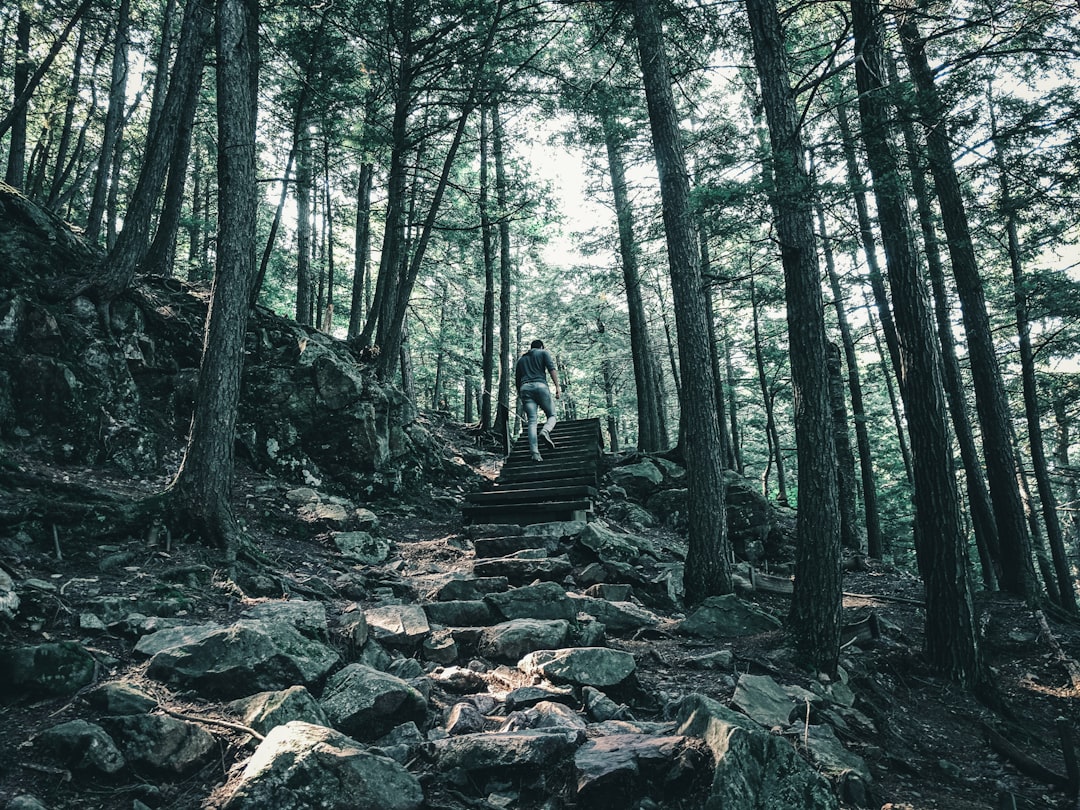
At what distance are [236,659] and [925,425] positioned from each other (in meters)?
6.91

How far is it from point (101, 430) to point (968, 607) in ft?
34.1

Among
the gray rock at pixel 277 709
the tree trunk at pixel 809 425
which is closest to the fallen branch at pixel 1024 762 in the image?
the tree trunk at pixel 809 425

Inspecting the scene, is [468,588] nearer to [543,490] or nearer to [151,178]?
[543,490]

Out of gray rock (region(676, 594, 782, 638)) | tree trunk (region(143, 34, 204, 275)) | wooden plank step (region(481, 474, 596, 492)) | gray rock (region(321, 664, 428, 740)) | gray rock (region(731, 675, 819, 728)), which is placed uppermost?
tree trunk (region(143, 34, 204, 275))

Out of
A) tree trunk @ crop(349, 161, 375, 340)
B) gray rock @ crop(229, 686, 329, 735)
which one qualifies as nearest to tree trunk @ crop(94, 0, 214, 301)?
tree trunk @ crop(349, 161, 375, 340)

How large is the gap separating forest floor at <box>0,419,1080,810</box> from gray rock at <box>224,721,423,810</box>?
0.99 ft

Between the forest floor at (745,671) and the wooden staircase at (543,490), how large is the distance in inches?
50.8

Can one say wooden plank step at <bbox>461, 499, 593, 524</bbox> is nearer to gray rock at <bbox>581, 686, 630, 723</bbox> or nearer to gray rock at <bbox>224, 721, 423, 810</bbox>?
gray rock at <bbox>581, 686, 630, 723</bbox>

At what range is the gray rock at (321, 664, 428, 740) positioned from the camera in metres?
3.21

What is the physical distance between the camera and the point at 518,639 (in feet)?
15.6

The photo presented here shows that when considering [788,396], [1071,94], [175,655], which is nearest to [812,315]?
[1071,94]

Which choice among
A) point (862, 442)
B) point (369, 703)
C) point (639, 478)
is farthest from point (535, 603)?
point (862, 442)

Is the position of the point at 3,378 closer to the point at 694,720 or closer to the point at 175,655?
the point at 175,655

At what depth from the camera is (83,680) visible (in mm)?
3031
